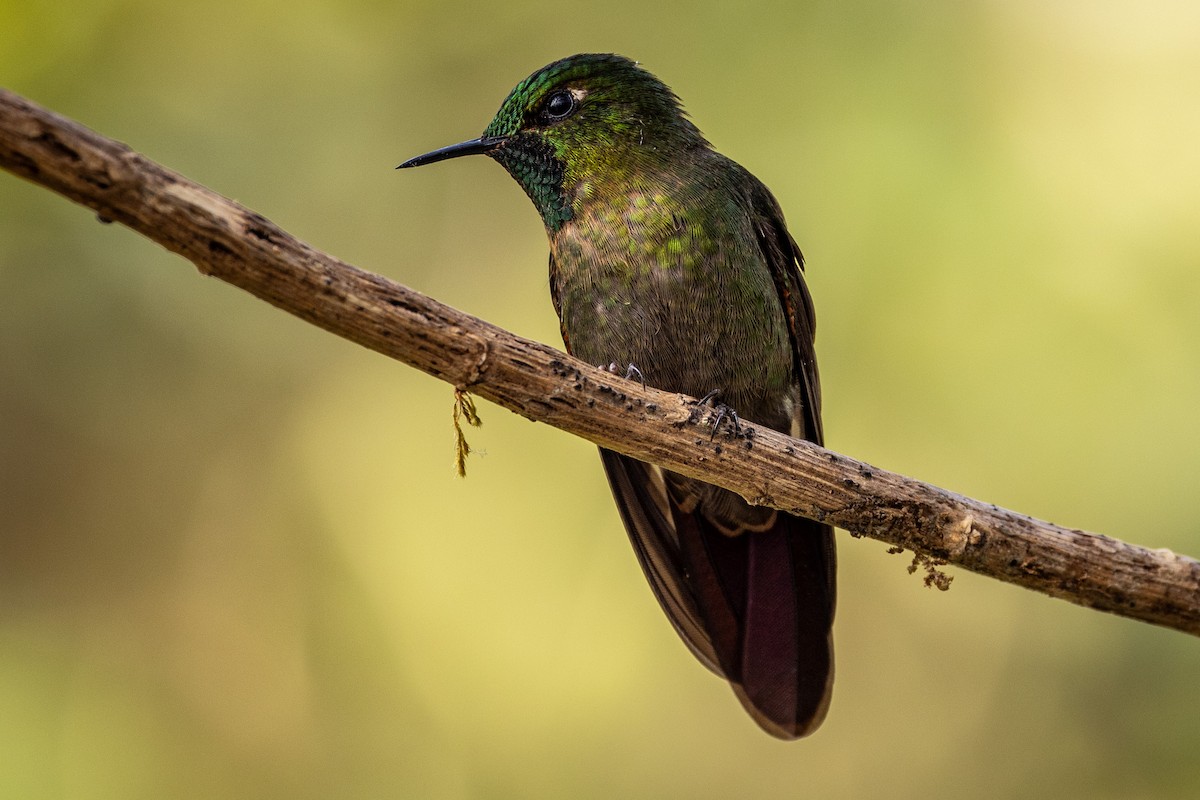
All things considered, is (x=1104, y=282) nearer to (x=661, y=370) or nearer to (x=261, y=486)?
(x=661, y=370)

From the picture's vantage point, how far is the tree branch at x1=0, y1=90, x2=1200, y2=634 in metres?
2.31

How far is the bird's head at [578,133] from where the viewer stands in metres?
4.15

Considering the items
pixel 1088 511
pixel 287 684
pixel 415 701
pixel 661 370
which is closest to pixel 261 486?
pixel 287 684

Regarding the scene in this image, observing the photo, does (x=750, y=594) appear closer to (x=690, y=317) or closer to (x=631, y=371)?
(x=631, y=371)

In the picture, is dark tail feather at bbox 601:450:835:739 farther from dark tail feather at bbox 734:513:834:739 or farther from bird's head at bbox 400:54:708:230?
bird's head at bbox 400:54:708:230

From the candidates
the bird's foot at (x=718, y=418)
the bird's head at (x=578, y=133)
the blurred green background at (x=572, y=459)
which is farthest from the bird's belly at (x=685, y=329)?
the blurred green background at (x=572, y=459)

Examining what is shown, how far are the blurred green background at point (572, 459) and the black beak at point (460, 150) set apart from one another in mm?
1879

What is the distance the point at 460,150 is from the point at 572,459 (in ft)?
7.50

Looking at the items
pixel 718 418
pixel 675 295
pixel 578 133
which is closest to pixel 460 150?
pixel 578 133

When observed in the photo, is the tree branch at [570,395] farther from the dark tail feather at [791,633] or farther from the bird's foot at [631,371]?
the dark tail feather at [791,633]

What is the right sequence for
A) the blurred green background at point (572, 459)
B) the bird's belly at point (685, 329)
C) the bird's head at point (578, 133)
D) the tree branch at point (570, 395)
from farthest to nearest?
the blurred green background at point (572, 459)
the bird's head at point (578, 133)
the bird's belly at point (685, 329)
the tree branch at point (570, 395)

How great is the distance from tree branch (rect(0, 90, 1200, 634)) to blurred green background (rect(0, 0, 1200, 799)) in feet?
8.23

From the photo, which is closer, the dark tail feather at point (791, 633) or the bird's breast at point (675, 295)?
the bird's breast at point (675, 295)

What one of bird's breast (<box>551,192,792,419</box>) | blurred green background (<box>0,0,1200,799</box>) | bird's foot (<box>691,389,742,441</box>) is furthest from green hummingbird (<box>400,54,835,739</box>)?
blurred green background (<box>0,0,1200,799</box>)
